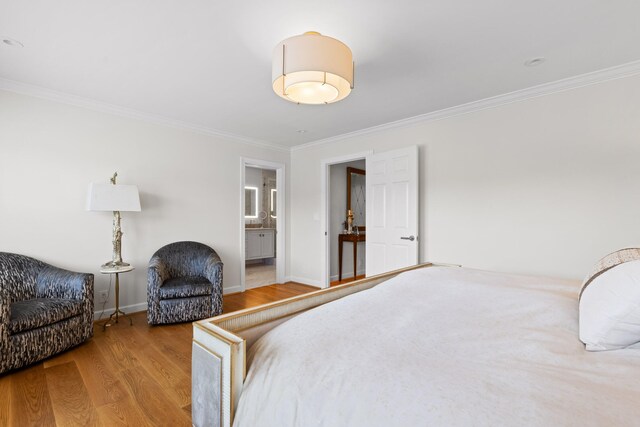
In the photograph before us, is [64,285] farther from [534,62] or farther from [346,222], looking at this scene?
[534,62]

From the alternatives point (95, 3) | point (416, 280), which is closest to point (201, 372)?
point (416, 280)

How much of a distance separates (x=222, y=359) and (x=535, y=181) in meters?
3.28

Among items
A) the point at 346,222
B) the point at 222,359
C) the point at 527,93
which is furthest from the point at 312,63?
the point at 346,222

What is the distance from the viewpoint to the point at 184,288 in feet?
10.6

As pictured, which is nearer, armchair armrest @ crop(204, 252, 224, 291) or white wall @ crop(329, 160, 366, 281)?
armchair armrest @ crop(204, 252, 224, 291)

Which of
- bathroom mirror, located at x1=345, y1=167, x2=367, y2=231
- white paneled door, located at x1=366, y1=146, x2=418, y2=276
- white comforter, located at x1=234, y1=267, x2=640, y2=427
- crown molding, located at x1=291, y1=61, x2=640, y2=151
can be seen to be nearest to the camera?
white comforter, located at x1=234, y1=267, x2=640, y2=427

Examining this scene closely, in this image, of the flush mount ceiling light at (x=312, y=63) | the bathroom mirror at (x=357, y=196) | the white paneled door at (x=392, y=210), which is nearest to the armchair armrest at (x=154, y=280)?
the flush mount ceiling light at (x=312, y=63)

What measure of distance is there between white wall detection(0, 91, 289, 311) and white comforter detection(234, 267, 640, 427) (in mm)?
3145

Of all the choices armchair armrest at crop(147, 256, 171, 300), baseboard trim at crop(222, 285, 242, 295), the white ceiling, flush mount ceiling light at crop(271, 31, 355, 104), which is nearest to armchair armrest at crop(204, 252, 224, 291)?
armchair armrest at crop(147, 256, 171, 300)

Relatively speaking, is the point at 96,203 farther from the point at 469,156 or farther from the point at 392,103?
the point at 469,156

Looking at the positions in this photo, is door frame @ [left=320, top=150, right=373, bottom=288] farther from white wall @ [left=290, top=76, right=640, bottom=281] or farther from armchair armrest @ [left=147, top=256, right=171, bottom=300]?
armchair armrest @ [left=147, top=256, right=171, bottom=300]

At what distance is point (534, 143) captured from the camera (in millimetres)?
3031

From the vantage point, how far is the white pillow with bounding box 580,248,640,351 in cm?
98

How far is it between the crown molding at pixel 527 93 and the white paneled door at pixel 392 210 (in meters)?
0.40
